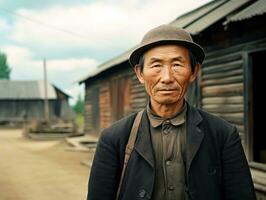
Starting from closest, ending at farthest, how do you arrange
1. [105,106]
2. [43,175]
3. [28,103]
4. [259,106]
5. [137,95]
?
[259,106], [43,175], [137,95], [105,106], [28,103]

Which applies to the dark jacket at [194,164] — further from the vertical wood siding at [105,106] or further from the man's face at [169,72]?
the vertical wood siding at [105,106]

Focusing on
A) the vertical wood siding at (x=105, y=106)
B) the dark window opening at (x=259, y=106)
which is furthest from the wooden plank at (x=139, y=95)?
the dark window opening at (x=259, y=106)

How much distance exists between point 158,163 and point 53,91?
41.2 m

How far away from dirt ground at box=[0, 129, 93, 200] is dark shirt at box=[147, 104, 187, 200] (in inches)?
228

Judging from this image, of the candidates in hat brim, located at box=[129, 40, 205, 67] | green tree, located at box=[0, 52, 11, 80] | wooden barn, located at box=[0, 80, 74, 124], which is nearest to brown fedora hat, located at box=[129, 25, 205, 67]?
hat brim, located at box=[129, 40, 205, 67]

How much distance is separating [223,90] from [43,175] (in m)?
4.49

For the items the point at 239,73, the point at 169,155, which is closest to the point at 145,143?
the point at 169,155

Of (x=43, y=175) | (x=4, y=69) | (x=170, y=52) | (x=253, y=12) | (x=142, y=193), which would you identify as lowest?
(x=43, y=175)

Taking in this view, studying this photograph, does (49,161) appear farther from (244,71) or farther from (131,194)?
(131,194)

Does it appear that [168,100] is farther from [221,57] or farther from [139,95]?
[139,95]

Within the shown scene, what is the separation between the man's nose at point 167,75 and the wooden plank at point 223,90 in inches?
269

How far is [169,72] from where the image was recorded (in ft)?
6.49

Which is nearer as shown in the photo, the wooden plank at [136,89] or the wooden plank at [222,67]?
the wooden plank at [222,67]

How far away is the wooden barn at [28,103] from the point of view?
40688 millimetres
